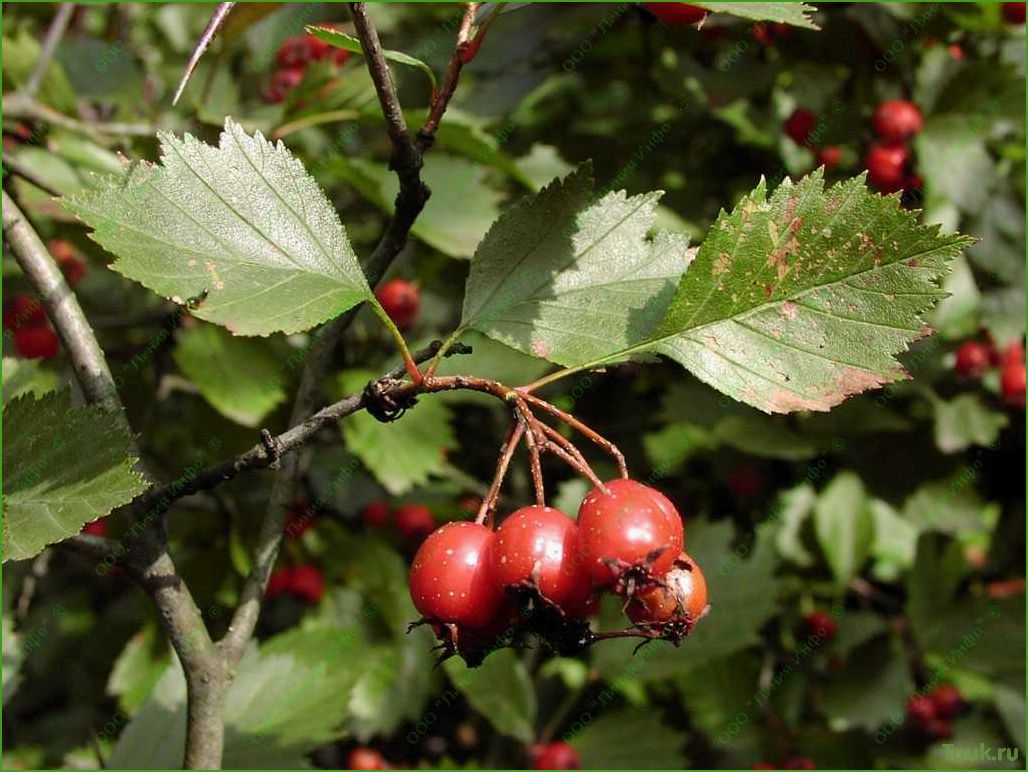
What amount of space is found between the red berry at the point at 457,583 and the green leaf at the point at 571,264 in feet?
0.72

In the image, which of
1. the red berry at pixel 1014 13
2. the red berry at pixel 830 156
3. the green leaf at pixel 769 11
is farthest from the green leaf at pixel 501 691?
the red berry at pixel 1014 13

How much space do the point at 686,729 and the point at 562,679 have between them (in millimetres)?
307

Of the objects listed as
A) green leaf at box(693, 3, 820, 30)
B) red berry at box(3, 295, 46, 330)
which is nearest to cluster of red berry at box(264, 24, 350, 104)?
red berry at box(3, 295, 46, 330)

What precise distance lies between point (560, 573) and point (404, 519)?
4.68ft

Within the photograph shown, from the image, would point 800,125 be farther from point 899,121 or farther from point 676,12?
point 676,12

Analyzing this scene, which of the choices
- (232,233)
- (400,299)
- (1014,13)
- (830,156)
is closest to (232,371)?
(400,299)

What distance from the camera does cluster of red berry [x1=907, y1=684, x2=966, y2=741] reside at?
7.73ft

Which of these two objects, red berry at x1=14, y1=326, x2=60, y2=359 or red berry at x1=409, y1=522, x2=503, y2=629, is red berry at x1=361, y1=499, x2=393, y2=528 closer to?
red berry at x1=14, y1=326, x2=60, y2=359

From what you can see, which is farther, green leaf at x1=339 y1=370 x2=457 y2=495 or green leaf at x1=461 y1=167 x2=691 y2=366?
green leaf at x1=339 y1=370 x2=457 y2=495

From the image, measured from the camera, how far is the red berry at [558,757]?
206cm

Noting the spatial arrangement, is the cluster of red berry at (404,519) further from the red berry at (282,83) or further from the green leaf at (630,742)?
the red berry at (282,83)

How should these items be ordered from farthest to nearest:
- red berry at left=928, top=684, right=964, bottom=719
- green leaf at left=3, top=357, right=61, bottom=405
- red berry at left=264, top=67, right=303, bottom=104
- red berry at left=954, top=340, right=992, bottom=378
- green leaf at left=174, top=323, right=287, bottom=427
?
red berry at left=928, top=684, right=964, bottom=719, red berry at left=264, top=67, right=303, bottom=104, red berry at left=954, top=340, right=992, bottom=378, green leaf at left=174, top=323, right=287, bottom=427, green leaf at left=3, top=357, right=61, bottom=405

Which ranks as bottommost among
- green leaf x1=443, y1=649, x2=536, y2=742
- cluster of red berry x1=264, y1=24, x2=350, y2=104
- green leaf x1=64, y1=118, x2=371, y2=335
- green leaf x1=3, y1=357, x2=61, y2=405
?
green leaf x1=443, y1=649, x2=536, y2=742

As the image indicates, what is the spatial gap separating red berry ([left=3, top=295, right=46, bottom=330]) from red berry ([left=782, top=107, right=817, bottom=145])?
1.65 m
